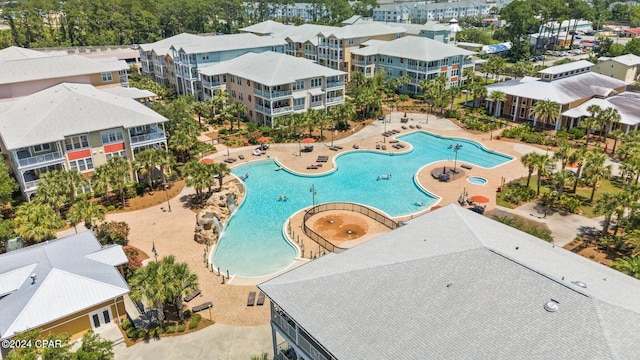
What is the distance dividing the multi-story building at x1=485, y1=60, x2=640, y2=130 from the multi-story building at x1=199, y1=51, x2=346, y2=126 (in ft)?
92.5

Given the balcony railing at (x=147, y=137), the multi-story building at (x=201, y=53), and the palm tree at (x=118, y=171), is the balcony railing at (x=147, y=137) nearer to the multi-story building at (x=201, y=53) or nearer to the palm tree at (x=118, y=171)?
the palm tree at (x=118, y=171)

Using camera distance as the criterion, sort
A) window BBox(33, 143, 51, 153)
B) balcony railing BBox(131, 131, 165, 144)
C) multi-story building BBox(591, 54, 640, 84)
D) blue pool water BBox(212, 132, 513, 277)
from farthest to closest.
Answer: multi-story building BBox(591, 54, 640, 84) < balcony railing BBox(131, 131, 165, 144) < window BBox(33, 143, 51, 153) < blue pool water BBox(212, 132, 513, 277)

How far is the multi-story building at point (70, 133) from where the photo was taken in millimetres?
43531

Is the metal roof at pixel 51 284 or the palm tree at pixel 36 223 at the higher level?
the palm tree at pixel 36 223

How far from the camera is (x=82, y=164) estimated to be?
154ft

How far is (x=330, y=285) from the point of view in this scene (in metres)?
22.1

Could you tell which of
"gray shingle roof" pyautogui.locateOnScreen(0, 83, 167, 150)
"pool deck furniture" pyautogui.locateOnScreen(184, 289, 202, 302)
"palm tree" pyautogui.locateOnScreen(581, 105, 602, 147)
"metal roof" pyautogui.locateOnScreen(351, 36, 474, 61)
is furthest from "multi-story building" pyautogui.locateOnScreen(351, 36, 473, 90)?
"pool deck furniture" pyautogui.locateOnScreen(184, 289, 202, 302)

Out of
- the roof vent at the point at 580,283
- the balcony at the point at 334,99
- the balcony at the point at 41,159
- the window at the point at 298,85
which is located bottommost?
the balcony at the point at 334,99

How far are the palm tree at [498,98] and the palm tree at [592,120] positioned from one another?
41.8 feet

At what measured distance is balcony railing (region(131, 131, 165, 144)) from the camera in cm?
4904

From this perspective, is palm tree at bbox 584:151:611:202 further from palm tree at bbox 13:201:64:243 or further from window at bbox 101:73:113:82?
window at bbox 101:73:113:82

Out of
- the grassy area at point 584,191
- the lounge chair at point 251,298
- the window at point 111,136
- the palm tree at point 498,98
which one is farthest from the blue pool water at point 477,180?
the window at point 111,136

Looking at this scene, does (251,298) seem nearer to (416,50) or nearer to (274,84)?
(274,84)

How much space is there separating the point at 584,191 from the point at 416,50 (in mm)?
48710
